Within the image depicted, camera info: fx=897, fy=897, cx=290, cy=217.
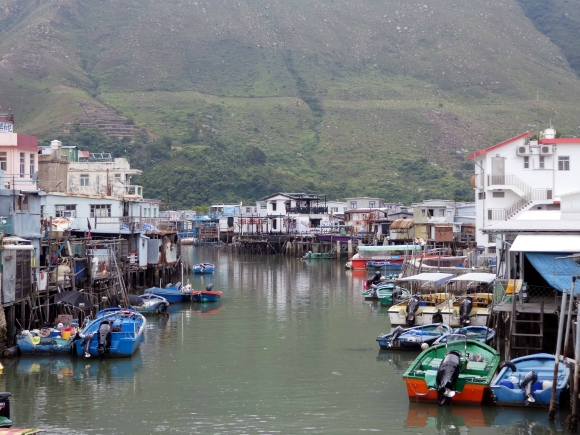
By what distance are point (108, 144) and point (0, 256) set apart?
123149mm

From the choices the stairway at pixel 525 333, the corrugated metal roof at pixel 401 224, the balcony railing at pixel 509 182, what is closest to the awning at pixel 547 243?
the stairway at pixel 525 333

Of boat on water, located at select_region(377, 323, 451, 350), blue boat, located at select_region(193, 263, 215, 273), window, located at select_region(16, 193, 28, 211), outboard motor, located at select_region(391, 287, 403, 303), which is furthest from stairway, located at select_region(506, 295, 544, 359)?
blue boat, located at select_region(193, 263, 215, 273)

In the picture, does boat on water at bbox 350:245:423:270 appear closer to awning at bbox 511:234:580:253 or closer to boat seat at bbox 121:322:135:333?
boat seat at bbox 121:322:135:333

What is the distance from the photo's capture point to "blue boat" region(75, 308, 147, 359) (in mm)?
36750

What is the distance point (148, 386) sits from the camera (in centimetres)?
3278

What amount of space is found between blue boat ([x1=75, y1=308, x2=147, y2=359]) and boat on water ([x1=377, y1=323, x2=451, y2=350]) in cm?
1056

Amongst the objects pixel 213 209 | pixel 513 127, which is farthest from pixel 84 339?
pixel 513 127

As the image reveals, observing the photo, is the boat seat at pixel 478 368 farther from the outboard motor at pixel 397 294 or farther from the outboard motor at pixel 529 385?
the outboard motor at pixel 397 294

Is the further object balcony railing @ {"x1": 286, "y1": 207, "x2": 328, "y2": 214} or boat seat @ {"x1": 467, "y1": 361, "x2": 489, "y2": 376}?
balcony railing @ {"x1": 286, "y1": 207, "x2": 328, "y2": 214}

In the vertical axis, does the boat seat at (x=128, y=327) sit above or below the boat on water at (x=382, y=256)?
below

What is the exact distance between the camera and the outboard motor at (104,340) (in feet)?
121

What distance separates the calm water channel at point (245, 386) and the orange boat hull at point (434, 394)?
32cm

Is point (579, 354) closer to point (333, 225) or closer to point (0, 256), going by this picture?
point (0, 256)

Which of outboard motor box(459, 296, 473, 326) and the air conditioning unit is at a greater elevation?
the air conditioning unit
